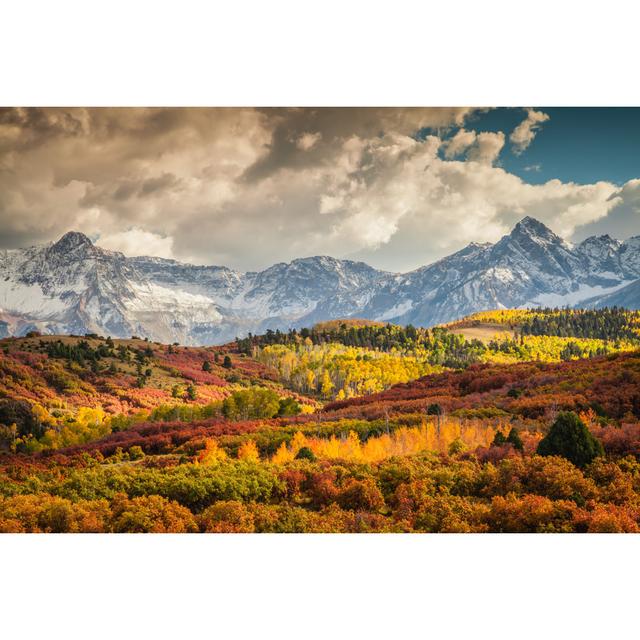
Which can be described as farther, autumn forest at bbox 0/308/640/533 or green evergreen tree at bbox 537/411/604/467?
green evergreen tree at bbox 537/411/604/467

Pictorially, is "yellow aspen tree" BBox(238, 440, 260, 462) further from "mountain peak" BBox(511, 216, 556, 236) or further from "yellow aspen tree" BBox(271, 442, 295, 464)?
"mountain peak" BBox(511, 216, 556, 236)

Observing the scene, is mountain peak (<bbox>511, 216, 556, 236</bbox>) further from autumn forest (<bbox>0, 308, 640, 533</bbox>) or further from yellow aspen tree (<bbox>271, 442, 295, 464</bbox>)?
yellow aspen tree (<bbox>271, 442, 295, 464</bbox>)

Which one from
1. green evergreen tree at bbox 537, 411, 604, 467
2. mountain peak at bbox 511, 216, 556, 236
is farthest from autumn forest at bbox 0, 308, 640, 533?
mountain peak at bbox 511, 216, 556, 236

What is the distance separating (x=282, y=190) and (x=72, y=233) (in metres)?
7.13

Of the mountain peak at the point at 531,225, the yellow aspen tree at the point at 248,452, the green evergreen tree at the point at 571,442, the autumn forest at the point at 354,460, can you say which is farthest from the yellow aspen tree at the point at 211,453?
the mountain peak at the point at 531,225

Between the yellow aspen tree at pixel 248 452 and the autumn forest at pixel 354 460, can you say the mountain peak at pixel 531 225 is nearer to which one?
the autumn forest at pixel 354 460

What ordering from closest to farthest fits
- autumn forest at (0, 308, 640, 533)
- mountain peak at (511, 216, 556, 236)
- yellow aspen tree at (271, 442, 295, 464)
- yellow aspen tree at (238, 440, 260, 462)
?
autumn forest at (0, 308, 640, 533) → yellow aspen tree at (271, 442, 295, 464) → yellow aspen tree at (238, 440, 260, 462) → mountain peak at (511, 216, 556, 236)

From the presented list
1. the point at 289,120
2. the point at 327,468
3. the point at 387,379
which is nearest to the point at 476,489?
the point at 327,468

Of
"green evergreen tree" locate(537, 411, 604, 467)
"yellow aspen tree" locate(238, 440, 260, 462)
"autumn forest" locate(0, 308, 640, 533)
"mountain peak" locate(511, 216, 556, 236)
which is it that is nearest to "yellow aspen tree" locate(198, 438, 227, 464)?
"autumn forest" locate(0, 308, 640, 533)

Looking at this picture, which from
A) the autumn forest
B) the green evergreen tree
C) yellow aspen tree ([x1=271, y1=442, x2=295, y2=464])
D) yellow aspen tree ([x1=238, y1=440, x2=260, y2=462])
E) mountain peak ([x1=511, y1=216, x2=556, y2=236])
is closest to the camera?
the autumn forest

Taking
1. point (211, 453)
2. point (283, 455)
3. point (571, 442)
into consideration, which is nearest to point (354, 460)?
point (283, 455)

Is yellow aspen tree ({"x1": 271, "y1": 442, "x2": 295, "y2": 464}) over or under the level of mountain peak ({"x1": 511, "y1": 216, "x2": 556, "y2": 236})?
under

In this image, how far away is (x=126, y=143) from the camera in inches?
536
